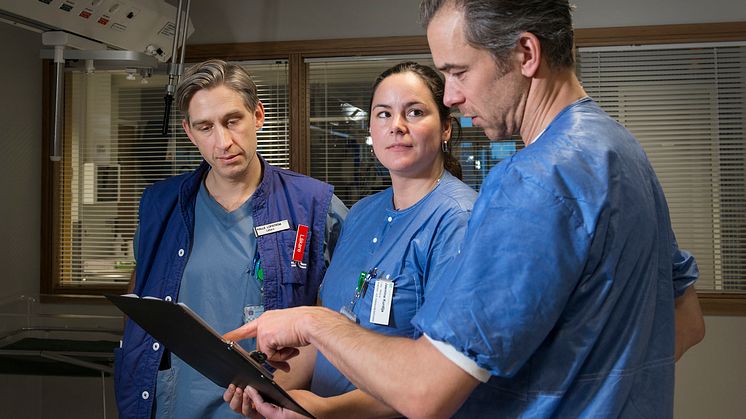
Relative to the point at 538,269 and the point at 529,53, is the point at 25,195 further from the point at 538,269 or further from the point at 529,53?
the point at 538,269

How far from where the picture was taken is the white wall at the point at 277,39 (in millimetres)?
3570

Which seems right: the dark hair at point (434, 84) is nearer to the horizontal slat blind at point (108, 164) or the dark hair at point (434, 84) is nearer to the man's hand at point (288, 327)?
the man's hand at point (288, 327)


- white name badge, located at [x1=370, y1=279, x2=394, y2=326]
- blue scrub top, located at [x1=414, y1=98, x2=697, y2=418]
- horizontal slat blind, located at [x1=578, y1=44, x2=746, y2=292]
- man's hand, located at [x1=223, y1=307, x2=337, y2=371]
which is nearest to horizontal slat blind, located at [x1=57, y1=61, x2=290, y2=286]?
horizontal slat blind, located at [x1=578, y1=44, x2=746, y2=292]

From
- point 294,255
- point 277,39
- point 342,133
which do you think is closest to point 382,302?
point 294,255

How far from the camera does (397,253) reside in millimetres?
1547

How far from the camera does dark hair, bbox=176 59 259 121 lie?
2064mm

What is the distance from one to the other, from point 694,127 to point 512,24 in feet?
9.97

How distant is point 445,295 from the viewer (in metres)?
0.91

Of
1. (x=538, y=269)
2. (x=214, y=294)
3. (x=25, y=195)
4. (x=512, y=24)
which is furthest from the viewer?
(x=25, y=195)

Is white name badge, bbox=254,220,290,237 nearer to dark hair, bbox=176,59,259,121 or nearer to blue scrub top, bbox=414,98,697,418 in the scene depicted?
dark hair, bbox=176,59,259,121

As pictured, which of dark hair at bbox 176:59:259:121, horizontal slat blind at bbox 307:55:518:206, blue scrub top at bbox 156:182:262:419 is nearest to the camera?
blue scrub top at bbox 156:182:262:419

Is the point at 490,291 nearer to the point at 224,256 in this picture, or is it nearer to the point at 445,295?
the point at 445,295

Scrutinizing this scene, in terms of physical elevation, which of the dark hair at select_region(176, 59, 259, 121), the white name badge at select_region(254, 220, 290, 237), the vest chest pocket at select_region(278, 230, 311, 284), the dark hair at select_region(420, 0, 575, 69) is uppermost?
the dark hair at select_region(176, 59, 259, 121)

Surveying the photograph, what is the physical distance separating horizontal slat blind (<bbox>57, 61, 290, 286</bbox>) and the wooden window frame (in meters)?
0.06
